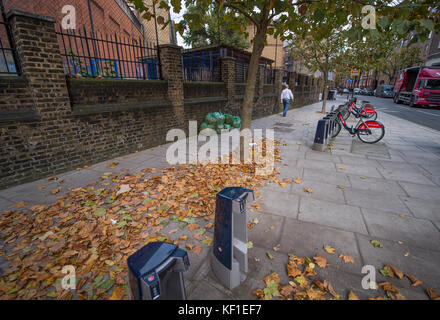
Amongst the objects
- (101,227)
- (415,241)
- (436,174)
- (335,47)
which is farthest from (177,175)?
(335,47)

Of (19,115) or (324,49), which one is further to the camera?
(324,49)

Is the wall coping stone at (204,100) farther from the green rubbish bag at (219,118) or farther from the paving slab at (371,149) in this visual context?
the paving slab at (371,149)

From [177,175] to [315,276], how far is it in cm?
348

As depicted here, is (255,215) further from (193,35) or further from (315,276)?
(193,35)

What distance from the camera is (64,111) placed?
4879mm

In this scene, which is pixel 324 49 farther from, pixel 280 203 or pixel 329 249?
pixel 329 249

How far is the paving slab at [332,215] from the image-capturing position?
322 cm

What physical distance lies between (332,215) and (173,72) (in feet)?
21.2

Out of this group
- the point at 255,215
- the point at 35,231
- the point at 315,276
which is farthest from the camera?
the point at 255,215

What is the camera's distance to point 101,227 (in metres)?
3.16

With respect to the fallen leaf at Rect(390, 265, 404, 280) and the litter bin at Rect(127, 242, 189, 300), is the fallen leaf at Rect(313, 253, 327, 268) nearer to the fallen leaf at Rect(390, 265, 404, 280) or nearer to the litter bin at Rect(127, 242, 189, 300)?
the fallen leaf at Rect(390, 265, 404, 280)

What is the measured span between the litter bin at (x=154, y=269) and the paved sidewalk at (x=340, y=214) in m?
0.77

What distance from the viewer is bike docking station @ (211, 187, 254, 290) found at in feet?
6.37

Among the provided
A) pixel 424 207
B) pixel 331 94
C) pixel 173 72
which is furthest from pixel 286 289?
pixel 331 94
